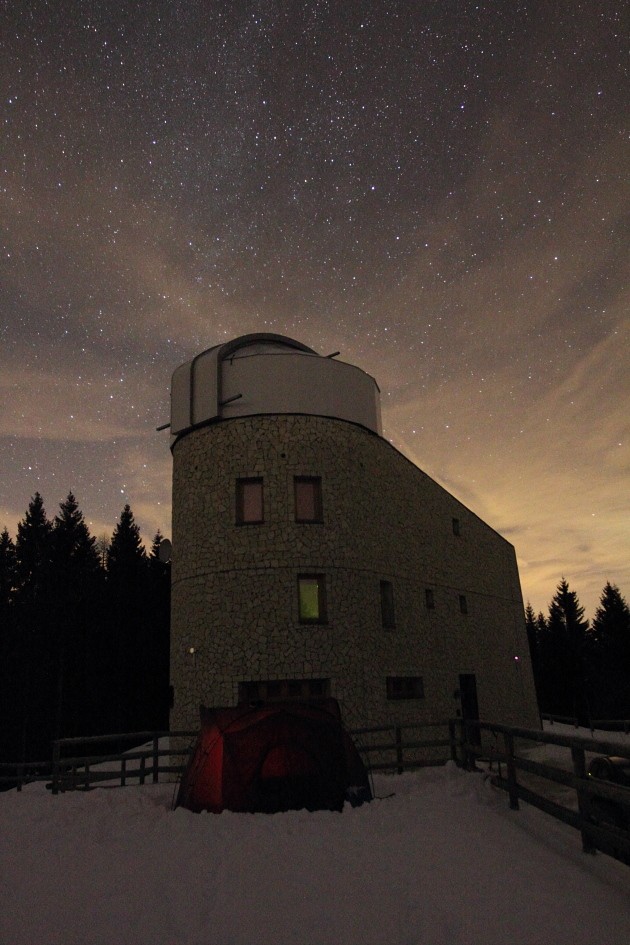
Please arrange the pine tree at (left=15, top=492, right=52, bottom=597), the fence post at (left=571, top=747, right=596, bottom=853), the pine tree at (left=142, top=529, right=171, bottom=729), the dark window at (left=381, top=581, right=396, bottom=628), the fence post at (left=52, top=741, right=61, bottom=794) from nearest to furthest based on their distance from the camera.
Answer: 1. the fence post at (left=571, top=747, right=596, bottom=853)
2. the fence post at (left=52, top=741, right=61, bottom=794)
3. the dark window at (left=381, top=581, right=396, bottom=628)
4. the pine tree at (left=142, top=529, right=171, bottom=729)
5. the pine tree at (left=15, top=492, right=52, bottom=597)

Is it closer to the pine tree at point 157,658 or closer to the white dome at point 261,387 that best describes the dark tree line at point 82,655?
the pine tree at point 157,658

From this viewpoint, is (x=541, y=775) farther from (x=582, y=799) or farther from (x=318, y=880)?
(x=318, y=880)

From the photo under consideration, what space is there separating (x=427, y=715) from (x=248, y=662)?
250 inches

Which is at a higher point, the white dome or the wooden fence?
the white dome

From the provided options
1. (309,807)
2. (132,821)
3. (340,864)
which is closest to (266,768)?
(309,807)

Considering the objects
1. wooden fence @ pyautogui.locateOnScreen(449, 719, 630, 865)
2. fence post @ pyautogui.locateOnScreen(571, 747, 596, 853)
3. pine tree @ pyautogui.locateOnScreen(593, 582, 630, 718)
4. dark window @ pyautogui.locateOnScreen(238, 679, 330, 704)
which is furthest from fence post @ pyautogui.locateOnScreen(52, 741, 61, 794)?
pine tree @ pyautogui.locateOnScreen(593, 582, 630, 718)

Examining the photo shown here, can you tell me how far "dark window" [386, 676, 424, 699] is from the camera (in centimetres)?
1855

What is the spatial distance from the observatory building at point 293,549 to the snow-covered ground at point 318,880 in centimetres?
820

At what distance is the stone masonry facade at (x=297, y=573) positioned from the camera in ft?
55.9

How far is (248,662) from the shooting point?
16781mm

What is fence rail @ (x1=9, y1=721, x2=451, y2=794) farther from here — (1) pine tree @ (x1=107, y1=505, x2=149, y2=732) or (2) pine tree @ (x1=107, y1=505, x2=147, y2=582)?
(2) pine tree @ (x1=107, y1=505, x2=147, y2=582)

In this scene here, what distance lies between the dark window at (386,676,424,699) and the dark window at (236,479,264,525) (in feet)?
19.4

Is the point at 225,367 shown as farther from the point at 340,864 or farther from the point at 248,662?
the point at 340,864

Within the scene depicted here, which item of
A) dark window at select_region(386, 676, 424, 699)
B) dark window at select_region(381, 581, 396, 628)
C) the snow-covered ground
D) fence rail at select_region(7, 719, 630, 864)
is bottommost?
the snow-covered ground
